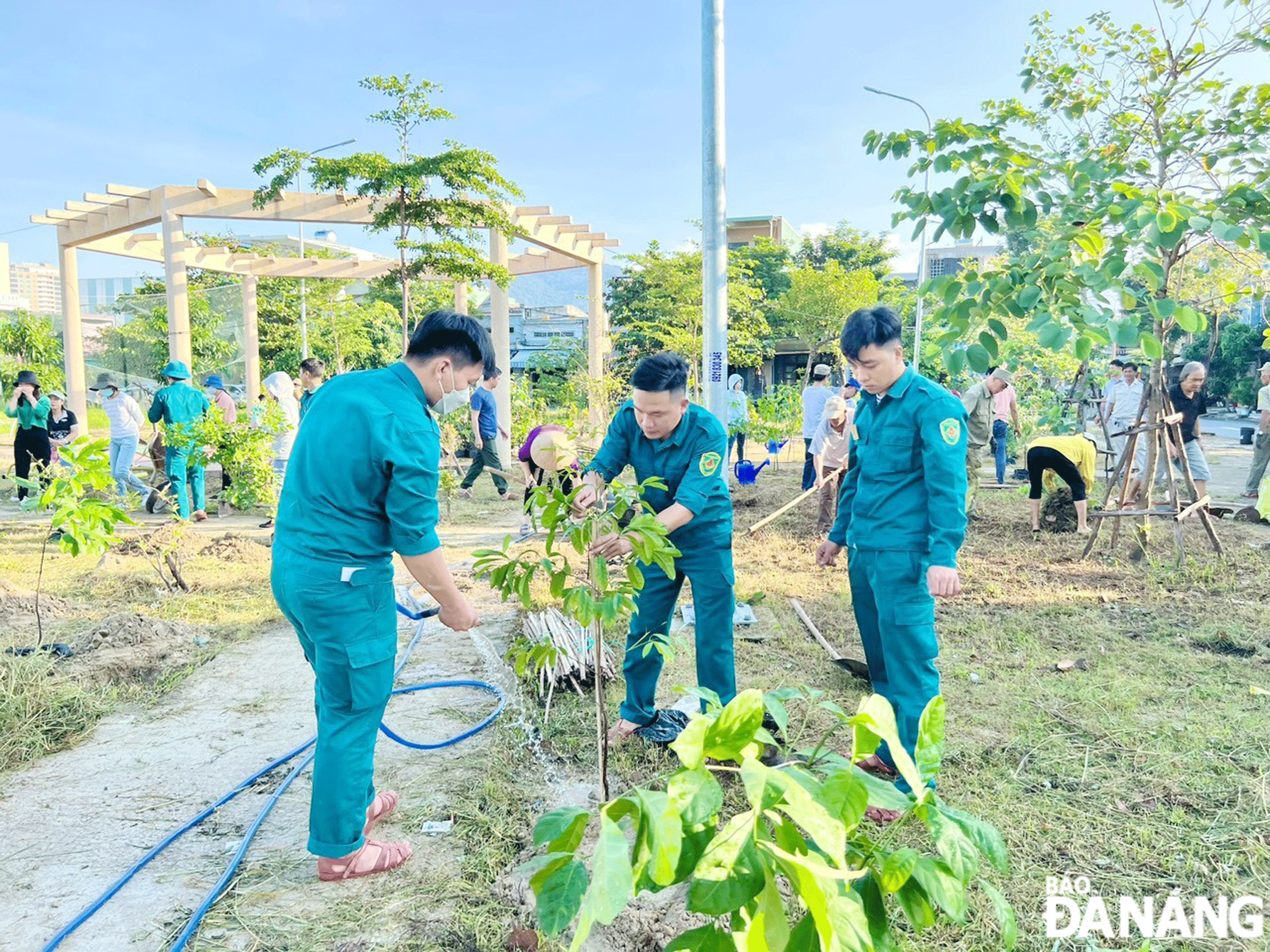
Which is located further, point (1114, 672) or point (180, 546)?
point (180, 546)

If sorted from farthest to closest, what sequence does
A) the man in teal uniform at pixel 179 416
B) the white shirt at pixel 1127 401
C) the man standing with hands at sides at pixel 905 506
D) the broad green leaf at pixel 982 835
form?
the white shirt at pixel 1127 401, the man in teal uniform at pixel 179 416, the man standing with hands at sides at pixel 905 506, the broad green leaf at pixel 982 835

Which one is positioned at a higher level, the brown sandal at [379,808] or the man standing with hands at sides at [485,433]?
the man standing with hands at sides at [485,433]

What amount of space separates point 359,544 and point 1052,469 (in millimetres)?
6455

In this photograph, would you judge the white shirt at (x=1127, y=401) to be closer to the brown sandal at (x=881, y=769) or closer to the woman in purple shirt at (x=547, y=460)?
the woman in purple shirt at (x=547, y=460)

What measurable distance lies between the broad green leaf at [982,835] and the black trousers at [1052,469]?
643 centimetres

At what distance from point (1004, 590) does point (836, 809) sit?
525cm

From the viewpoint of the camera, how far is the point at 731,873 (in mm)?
879

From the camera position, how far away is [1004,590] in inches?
220

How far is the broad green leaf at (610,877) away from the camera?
0.76 meters

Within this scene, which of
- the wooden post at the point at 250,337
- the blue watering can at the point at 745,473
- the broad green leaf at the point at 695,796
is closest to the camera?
the broad green leaf at the point at 695,796

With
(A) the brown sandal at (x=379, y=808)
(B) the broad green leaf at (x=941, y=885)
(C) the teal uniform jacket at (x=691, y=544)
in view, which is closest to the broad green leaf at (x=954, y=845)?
(B) the broad green leaf at (x=941, y=885)

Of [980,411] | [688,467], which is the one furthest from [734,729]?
[980,411]

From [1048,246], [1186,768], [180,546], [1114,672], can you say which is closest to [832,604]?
[1114,672]

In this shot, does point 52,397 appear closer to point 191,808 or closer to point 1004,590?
point 191,808
